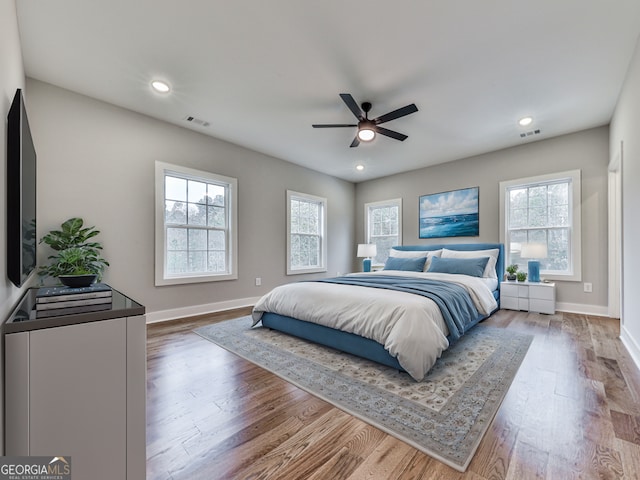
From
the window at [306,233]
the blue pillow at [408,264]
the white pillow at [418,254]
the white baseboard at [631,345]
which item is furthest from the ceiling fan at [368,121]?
the white baseboard at [631,345]

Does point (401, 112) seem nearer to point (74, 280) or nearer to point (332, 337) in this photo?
point (332, 337)

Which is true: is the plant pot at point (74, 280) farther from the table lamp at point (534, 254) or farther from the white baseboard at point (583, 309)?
the white baseboard at point (583, 309)

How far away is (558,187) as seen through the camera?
14.5ft

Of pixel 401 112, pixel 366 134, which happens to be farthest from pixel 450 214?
pixel 401 112

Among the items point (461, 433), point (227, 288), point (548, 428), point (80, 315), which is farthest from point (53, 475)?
point (227, 288)

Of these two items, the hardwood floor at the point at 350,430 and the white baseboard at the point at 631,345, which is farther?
the white baseboard at the point at 631,345

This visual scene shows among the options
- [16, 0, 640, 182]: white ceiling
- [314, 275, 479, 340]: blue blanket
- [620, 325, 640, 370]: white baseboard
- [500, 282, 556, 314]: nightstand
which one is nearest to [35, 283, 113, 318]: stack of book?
[16, 0, 640, 182]: white ceiling

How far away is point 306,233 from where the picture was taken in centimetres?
595

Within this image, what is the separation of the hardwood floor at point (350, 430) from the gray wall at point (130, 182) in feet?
5.38

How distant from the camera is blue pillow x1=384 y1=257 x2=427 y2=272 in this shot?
484 centimetres

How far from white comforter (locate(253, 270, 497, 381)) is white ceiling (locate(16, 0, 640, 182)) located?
214 centimetres

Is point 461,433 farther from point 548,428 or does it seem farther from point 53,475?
point 53,475

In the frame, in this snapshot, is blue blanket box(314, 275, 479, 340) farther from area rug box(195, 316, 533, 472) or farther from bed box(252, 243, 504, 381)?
area rug box(195, 316, 533, 472)

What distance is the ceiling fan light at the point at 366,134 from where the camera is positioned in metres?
3.22
